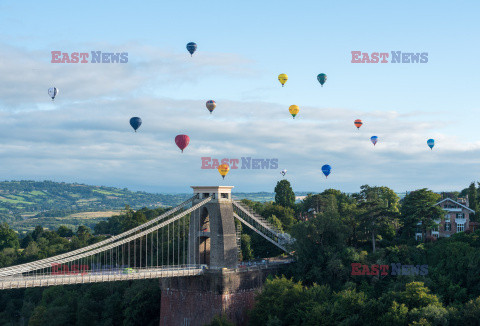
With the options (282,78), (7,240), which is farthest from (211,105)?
(7,240)

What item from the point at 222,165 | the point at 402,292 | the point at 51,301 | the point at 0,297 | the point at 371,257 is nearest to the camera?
the point at 402,292

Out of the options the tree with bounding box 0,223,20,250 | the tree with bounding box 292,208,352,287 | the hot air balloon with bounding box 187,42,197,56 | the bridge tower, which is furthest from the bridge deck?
the tree with bounding box 0,223,20,250

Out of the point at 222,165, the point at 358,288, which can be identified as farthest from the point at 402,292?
the point at 222,165

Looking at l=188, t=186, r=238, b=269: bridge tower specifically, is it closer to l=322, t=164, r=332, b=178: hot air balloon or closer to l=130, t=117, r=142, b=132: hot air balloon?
l=130, t=117, r=142, b=132: hot air balloon

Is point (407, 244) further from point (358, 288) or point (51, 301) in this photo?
point (51, 301)

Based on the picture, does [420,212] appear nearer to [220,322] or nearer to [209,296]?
[209,296]

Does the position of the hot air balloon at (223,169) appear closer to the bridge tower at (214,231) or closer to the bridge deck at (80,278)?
the bridge tower at (214,231)
